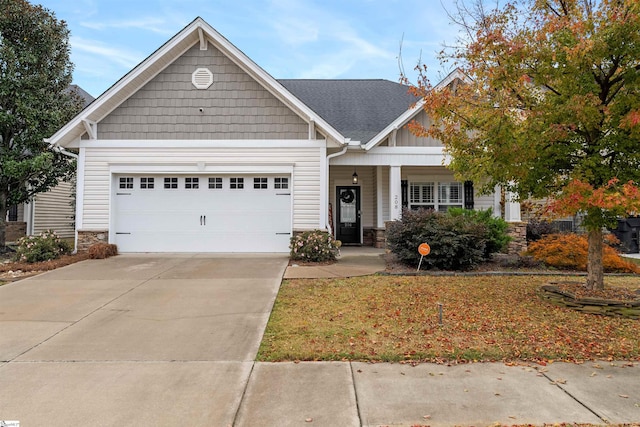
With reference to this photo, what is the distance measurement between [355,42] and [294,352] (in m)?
12.8

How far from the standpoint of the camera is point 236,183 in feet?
37.9

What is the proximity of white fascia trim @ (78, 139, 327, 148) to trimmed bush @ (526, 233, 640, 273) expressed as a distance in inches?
254

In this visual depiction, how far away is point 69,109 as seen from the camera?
41.5 feet

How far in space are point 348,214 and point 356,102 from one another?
4505mm

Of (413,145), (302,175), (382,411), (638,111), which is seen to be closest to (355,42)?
(413,145)

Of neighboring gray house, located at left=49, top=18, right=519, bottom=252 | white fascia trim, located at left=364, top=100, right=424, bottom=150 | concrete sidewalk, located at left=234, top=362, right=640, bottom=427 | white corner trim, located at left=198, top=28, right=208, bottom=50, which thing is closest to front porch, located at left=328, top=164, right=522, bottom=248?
white fascia trim, located at left=364, top=100, right=424, bottom=150

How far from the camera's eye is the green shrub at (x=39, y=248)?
9727 millimetres

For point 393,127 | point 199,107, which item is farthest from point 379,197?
point 199,107

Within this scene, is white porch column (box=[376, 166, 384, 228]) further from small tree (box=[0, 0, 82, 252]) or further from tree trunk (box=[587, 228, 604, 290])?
small tree (box=[0, 0, 82, 252])

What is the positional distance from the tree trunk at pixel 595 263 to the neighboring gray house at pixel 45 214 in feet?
53.7

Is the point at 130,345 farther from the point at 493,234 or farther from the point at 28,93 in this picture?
the point at 28,93

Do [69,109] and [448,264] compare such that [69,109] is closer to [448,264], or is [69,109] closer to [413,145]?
[413,145]

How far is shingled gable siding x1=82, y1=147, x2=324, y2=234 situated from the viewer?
37.0 feet

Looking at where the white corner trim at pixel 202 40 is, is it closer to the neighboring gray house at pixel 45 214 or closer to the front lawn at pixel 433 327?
the neighboring gray house at pixel 45 214
